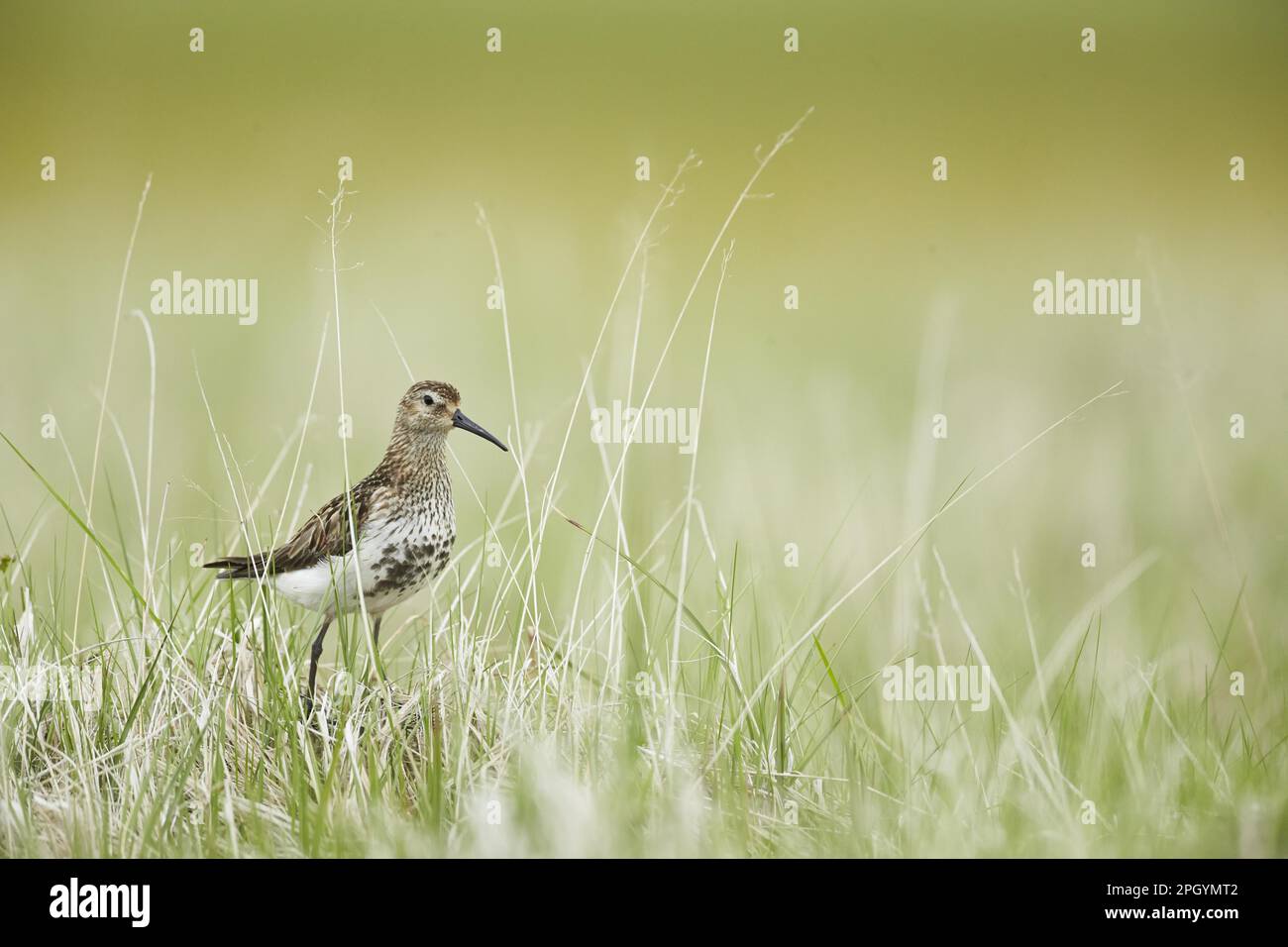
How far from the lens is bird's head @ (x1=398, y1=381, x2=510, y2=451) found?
398cm

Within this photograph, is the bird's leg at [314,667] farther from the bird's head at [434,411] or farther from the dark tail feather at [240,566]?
the bird's head at [434,411]

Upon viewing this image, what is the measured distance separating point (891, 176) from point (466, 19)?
1.81m

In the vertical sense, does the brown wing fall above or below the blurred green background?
below

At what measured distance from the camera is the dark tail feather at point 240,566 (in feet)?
12.1

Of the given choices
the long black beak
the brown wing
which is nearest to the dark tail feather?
the brown wing

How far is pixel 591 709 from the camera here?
3.45m

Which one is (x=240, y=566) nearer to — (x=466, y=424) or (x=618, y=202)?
(x=466, y=424)

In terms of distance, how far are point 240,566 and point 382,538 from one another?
1.62ft

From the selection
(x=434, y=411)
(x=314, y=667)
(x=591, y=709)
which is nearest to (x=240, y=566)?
(x=314, y=667)

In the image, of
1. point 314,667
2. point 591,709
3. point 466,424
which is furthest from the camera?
point 466,424

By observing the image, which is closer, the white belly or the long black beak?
the white belly

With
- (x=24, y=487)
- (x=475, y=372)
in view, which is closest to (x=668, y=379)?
(x=475, y=372)

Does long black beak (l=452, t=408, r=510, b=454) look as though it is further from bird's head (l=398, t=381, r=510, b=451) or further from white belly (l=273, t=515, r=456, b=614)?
white belly (l=273, t=515, r=456, b=614)

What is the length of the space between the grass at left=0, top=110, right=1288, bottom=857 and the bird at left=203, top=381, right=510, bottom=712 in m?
0.12
